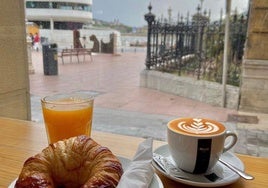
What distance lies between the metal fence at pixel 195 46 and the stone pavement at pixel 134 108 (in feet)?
1.45

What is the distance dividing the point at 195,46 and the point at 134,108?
4.34ft

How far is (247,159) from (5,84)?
119 cm

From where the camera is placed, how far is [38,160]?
1.49 ft

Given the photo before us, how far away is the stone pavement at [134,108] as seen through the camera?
2.44m

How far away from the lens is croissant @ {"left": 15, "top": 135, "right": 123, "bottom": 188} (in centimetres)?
43

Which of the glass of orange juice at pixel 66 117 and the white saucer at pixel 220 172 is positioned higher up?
the glass of orange juice at pixel 66 117

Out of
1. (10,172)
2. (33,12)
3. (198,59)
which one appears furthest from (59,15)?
(10,172)

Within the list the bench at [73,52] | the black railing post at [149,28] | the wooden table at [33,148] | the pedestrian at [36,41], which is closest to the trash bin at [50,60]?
the bench at [73,52]

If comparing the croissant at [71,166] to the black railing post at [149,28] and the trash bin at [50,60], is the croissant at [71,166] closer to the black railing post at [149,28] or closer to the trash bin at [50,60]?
the black railing post at [149,28]

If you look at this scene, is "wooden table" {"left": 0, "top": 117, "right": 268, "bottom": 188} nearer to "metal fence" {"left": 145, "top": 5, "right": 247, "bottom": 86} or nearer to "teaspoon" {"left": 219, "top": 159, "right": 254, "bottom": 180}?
"teaspoon" {"left": 219, "top": 159, "right": 254, "bottom": 180}

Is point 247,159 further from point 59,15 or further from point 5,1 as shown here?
point 59,15

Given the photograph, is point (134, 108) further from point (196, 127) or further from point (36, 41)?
point (36, 41)

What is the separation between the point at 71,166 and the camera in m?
0.46

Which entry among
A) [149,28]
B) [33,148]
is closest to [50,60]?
[149,28]
